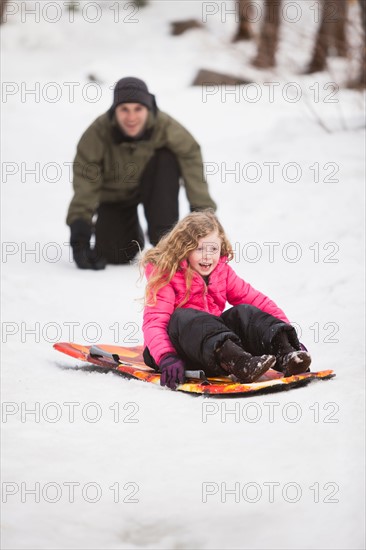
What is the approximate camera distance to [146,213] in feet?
17.4

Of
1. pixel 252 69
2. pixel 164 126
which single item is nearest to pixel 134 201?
pixel 164 126

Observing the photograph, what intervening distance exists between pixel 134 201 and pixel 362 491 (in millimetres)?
3262

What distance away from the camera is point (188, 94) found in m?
11.2

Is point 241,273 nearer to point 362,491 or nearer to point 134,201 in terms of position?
point 134,201

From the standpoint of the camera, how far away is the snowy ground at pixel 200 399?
2.25 meters

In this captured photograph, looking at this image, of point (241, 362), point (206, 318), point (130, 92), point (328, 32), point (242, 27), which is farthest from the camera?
point (242, 27)

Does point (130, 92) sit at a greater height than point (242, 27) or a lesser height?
lesser

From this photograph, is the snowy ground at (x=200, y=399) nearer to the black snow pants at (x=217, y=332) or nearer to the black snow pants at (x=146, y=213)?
the black snow pants at (x=217, y=332)

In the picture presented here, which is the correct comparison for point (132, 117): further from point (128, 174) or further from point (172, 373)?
point (172, 373)

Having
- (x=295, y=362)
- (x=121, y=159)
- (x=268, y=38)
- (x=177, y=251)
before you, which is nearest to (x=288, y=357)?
(x=295, y=362)

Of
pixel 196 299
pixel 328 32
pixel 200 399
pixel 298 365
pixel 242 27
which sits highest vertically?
pixel 242 27

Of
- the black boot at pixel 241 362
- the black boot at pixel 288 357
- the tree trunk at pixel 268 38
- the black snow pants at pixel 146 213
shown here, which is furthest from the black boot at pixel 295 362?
the tree trunk at pixel 268 38

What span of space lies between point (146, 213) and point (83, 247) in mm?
508

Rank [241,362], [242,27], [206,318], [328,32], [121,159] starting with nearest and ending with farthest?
[241,362] → [206,318] → [121,159] → [328,32] → [242,27]
